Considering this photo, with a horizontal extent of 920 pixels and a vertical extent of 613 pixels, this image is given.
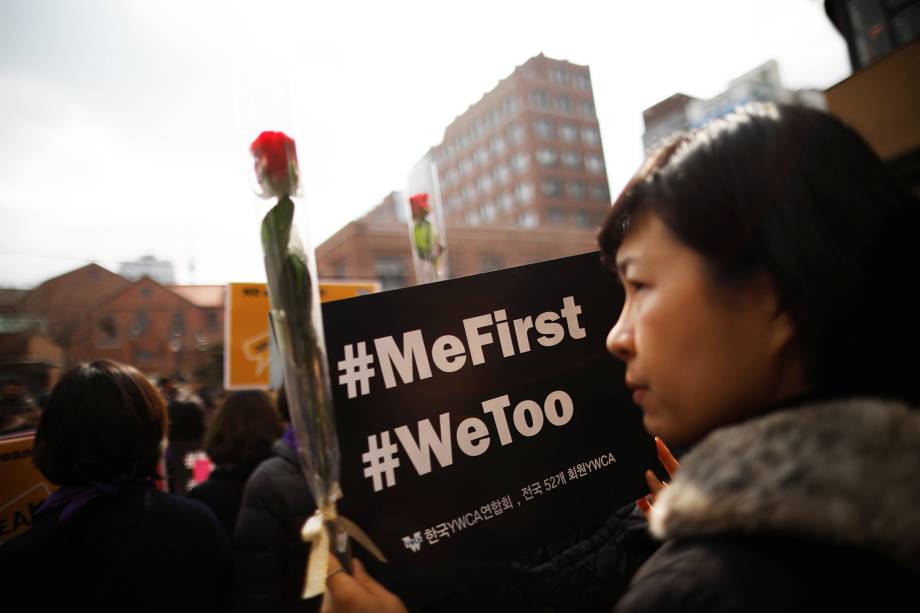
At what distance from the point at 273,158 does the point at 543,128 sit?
204ft

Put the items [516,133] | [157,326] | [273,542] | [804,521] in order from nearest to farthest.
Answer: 1. [804,521]
2. [273,542]
3. [157,326]
4. [516,133]

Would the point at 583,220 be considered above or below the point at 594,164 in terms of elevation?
below

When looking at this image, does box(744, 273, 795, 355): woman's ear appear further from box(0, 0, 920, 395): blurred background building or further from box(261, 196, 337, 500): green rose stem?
box(261, 196, 337, 500): green rose stem

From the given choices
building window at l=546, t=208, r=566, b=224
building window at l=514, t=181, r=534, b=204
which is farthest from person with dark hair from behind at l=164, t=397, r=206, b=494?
building window at l=514, t=181, r=534, b=204

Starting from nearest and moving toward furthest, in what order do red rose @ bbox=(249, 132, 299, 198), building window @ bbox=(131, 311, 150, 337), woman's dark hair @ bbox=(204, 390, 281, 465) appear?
red rose @ bbox=(249, 132, 299, 198), woman's dark hair @ bbox=(204, 390, 281, 465), building window @ bbox=(131, 311, 150, 337)

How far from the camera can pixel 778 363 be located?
0.73 m

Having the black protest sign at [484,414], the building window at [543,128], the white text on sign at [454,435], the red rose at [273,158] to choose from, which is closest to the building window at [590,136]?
the building window at [543,128]

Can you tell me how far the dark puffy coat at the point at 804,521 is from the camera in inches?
21.2

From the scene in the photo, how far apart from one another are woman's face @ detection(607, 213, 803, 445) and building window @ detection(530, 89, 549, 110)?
61.6 m

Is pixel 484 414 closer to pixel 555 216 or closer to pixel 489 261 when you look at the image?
pixel 489 261

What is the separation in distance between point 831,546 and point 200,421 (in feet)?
12.3

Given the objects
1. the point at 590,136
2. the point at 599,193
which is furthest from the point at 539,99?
the point at 599,193

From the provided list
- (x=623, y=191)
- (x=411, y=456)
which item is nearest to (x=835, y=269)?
(x=623, y=191)

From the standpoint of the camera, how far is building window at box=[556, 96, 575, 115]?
60.6 m
